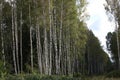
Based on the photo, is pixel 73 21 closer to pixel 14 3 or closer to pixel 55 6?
pixel 55 6

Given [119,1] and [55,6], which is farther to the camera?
[119,1]

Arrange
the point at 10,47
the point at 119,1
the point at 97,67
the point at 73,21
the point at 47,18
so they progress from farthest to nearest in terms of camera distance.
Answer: the point at 97,67, the point at 10,47, the point at 119,1, the point at 73,21, the point at 47,18

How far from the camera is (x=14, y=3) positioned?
105 ft

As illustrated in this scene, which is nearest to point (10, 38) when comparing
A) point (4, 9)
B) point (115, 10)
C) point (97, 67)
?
point (4, 9)

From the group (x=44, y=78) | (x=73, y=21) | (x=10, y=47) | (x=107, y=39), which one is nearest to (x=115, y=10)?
(x=73, y=21)

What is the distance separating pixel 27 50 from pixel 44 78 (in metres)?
23.9

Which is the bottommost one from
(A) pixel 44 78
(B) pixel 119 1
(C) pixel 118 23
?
(A) pixel 44 78

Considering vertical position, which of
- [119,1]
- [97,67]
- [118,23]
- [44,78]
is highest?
[119,1]

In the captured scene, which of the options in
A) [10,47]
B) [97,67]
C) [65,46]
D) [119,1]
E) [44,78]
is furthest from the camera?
[97,67]

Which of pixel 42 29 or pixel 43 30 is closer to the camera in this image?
pixel 43 30

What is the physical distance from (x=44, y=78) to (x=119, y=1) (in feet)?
73.6

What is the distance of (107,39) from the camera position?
9744 cm

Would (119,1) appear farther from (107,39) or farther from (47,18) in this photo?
(107,39)

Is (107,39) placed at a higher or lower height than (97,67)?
higher
